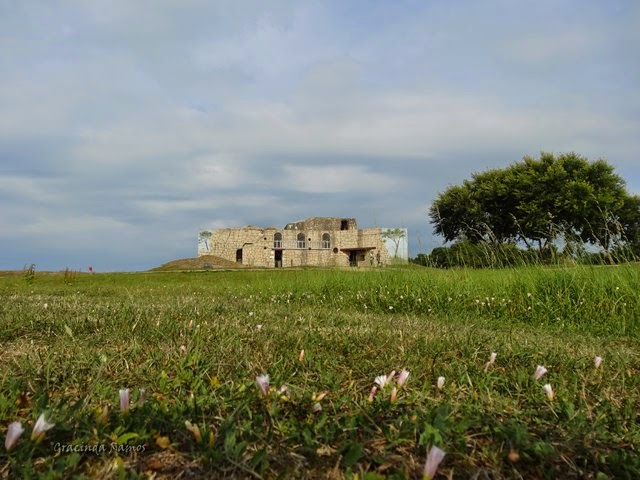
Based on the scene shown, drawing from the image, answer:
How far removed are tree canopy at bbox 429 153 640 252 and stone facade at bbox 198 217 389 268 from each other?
1546cm

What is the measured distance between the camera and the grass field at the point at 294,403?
5.53ft

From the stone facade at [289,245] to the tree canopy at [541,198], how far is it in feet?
50.7

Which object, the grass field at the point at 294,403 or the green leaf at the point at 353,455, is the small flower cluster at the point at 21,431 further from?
the green leaf at the point at 353,455

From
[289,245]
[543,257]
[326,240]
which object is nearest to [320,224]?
[326,240]

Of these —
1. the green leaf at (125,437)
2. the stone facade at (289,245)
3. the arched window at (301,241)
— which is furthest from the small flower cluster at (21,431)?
the arched window at (301,241)

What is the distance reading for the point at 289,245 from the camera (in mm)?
54125

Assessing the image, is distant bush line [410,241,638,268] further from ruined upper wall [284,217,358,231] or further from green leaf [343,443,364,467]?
ruined upper wall [284,217,358,231]

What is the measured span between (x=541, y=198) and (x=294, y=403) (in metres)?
35.4

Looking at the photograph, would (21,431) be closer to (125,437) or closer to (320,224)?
(125,437)

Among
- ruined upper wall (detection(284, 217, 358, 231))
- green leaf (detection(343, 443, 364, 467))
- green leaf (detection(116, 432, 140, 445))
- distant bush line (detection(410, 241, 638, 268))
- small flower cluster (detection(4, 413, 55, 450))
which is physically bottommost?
green leaf (detection(343, 443, 364, 467))

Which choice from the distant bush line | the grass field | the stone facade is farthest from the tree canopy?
the grass field

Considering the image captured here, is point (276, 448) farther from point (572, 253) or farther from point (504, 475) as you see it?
point (572, 253)

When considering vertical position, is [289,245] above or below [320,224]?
below

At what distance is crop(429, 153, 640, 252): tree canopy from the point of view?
32.8 meters
